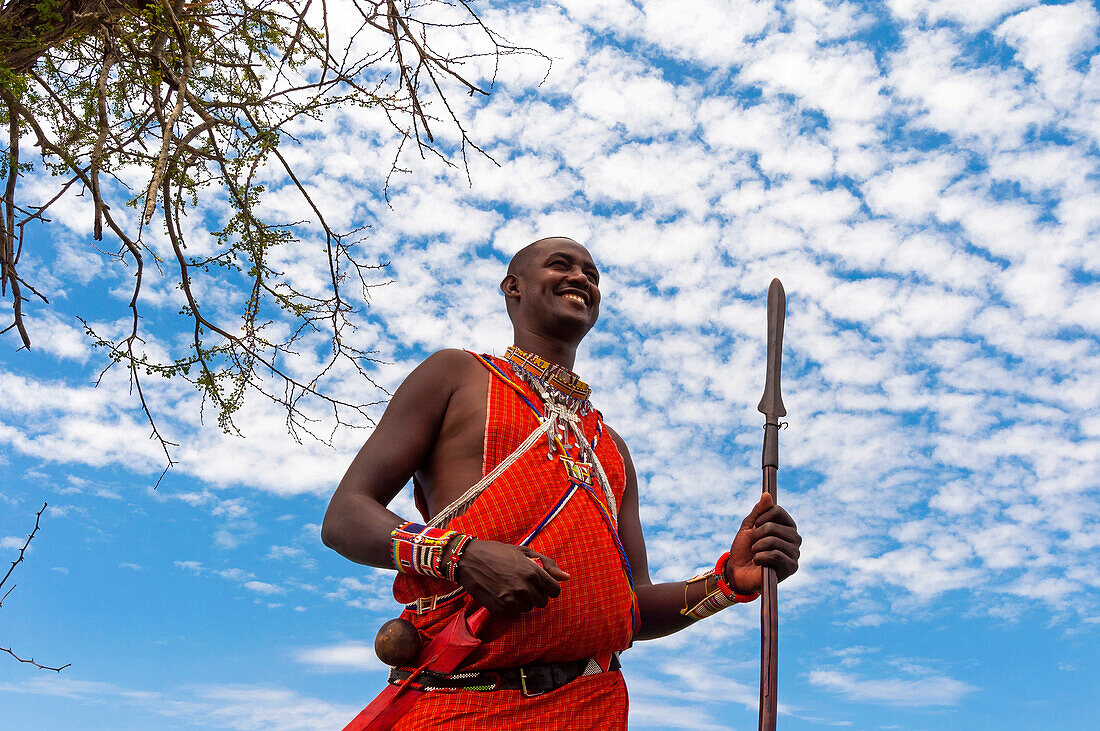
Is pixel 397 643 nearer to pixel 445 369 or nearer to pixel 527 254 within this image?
pixel 445 369

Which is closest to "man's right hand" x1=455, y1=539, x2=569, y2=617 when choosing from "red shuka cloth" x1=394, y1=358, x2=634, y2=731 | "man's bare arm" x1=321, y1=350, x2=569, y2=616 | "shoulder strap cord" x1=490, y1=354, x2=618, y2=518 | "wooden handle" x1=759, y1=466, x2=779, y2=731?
"man's bare arm" x1=321, y1=350, x2=569, y2=616

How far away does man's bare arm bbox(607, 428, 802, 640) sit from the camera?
2.85m

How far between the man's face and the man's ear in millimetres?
19

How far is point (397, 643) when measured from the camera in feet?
8.79

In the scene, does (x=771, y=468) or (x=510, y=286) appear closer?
(x=771, y=468)

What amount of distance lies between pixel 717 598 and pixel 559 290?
1.29 meters

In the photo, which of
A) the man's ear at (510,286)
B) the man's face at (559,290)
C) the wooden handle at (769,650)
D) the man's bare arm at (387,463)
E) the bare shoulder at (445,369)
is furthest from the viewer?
the man's ear at (510,286)

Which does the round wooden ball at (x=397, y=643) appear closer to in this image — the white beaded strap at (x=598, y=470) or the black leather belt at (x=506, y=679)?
the black leather belt at (x=506, y=679)

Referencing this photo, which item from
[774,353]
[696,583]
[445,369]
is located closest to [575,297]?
[445,369]

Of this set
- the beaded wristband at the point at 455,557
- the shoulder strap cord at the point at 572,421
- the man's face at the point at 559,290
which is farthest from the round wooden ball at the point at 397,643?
the man's face at the point at 559,290

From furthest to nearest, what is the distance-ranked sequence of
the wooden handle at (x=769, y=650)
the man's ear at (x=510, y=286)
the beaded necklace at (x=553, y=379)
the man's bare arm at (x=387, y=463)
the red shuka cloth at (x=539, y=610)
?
the man's ear at (x=510, y=286)
the beaded necklace at (x=553, y=379)
the man's bare arm at (x=387, y=463)
the red shuka cloth at (x=539, y=610)
the wooden handle at (x=769, y=650)

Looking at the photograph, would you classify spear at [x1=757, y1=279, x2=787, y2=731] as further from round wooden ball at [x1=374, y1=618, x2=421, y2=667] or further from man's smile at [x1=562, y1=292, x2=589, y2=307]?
round wooden ball at [x1=374, y1=618, x2=421, y2=667]

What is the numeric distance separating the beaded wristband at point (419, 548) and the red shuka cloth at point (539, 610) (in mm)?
185

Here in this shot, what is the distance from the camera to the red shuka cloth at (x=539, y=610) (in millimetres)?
2625
